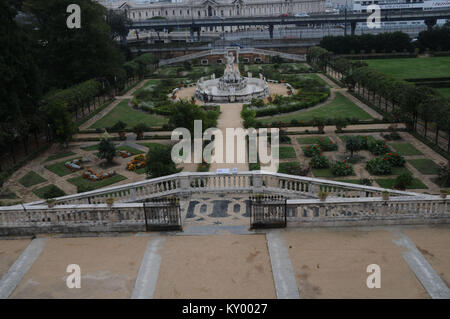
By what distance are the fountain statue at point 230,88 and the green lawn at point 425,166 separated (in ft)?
84.3

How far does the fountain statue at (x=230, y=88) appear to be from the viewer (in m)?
52.9

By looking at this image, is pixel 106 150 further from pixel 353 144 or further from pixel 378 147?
pixel 378 147

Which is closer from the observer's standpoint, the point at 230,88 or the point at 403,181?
the point at 403,181

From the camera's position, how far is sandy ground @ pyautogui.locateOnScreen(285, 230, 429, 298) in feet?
41.1

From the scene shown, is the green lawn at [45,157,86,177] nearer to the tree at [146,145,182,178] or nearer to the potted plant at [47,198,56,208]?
the tree at [146,145,182,178]

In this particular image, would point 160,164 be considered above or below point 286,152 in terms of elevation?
above

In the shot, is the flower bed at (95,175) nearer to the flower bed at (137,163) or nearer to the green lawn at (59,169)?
the flower bed at (137,163)

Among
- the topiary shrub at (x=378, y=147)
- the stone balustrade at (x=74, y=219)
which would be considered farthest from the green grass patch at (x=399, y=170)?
the stone balustrade at (x=74, y=219)

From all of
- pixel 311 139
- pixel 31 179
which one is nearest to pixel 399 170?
pixel 311 139

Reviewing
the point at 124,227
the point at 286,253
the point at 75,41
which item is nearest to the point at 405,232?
the point at 286,253

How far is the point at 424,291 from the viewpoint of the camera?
1248 centimetres

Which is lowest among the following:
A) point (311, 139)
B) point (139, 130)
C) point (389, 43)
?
point (311, 139)

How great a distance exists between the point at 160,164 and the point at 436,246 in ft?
50.3

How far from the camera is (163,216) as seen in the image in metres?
16.6
